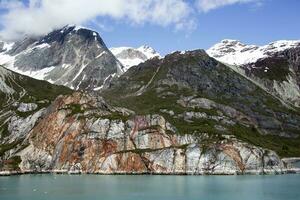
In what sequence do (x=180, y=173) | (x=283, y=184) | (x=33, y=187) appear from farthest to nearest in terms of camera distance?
(x=180, y=173) < (x=283, y=184) < (x=33, y=187)

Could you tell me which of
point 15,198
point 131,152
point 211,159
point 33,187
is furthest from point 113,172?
point 15,198

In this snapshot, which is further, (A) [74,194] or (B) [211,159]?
(B) [211,159]

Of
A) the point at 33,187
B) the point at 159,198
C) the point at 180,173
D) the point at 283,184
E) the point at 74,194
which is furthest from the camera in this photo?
the point at 180,173

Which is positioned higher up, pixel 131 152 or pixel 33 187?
pixel 131 152

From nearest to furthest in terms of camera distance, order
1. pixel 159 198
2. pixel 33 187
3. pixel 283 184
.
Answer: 1. pixel 159 198
2. pixel 33 187
3. pixel 283 184

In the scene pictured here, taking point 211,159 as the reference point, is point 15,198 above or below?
below

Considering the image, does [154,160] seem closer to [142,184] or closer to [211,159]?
[211,159]

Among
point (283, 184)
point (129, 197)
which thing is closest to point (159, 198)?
point (129, 197)

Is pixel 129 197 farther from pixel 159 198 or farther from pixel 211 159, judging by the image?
pixel 211 159

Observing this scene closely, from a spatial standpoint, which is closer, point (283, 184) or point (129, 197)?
point (129, 197)
